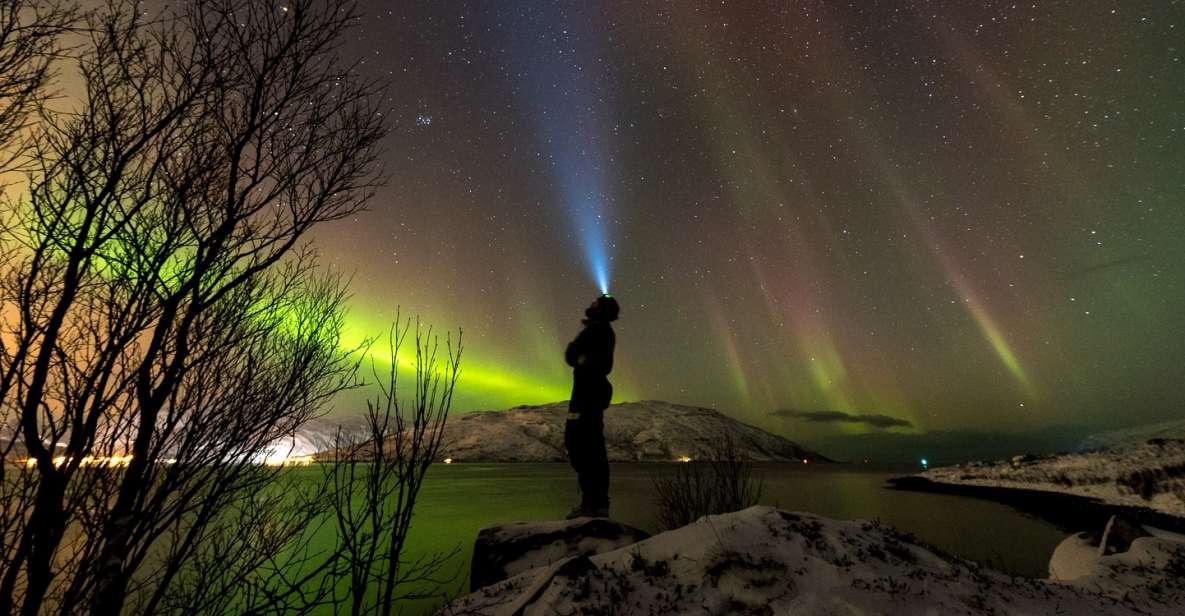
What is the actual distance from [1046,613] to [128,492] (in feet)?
24.9

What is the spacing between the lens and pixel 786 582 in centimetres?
469

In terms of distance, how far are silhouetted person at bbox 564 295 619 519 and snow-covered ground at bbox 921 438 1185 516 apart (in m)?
24.0

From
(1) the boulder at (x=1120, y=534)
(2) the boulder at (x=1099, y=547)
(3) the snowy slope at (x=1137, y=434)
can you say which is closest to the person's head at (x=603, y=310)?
(2) the boulder at (x=1099, y=547)

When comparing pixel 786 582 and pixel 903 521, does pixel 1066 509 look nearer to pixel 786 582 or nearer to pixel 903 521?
pixel 903 521

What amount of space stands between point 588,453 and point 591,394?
0.96 meters

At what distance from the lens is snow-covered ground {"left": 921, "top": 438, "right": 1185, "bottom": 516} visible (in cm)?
2373

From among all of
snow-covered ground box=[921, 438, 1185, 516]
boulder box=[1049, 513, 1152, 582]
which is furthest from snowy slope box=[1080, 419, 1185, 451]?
boulder box=[1049, 513, 1152, 582]

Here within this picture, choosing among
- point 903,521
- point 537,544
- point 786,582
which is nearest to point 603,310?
point 537,544

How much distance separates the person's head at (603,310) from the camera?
8602 millimetres

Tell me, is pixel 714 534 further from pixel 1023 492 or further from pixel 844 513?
pixel 1023 492

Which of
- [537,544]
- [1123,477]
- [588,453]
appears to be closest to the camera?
[537,544]

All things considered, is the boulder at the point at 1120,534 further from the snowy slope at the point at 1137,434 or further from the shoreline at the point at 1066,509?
the snowy slope at the point at 1137,434

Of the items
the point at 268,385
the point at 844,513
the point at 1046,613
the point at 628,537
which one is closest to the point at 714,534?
the point at 628,537

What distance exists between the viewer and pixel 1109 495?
27.7 m
